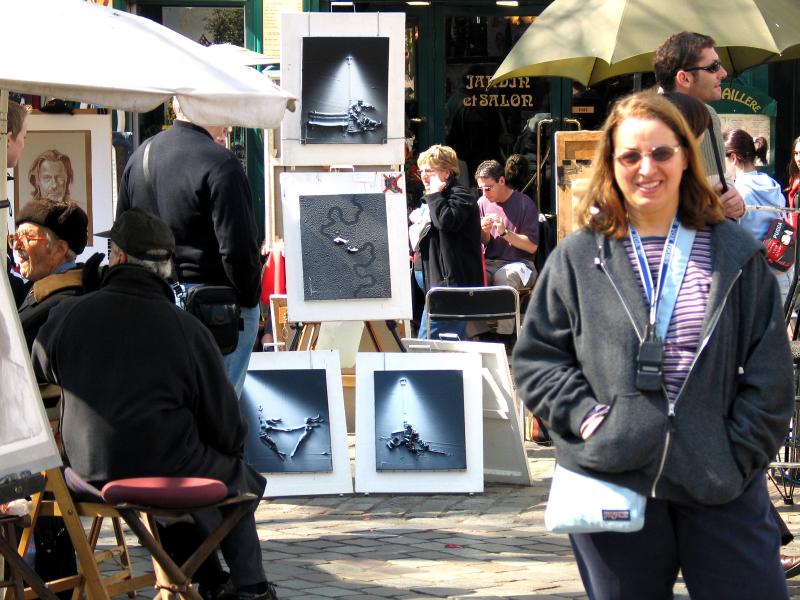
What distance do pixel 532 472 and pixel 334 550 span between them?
1.86 metres

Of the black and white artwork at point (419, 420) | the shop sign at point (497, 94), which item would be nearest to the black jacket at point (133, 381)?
the black and white artwork at point (419, 420)

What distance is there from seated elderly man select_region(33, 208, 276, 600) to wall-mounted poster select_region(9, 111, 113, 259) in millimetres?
3738

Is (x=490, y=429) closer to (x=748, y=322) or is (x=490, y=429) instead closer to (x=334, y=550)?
(x=334, y=550)

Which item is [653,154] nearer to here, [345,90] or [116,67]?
[116,67]

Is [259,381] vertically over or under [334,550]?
over

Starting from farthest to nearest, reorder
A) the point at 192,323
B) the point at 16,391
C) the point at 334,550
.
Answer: the point at 334,550, the point at 192,323, the point at 16,391

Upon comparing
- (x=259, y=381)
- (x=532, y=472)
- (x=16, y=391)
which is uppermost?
(x=16, y=391)

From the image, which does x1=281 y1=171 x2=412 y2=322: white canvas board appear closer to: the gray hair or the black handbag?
the black handbag

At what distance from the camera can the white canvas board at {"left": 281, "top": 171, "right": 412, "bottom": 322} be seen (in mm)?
7285

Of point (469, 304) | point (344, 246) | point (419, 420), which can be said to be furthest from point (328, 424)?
point (469, 304)

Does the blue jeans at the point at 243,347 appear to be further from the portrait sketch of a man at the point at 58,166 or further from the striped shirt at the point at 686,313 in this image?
the striped shirt at the point at 686,313

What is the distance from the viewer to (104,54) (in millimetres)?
4613

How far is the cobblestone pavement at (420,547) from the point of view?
512cm

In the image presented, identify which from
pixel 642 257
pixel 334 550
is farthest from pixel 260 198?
pixel 642 257
